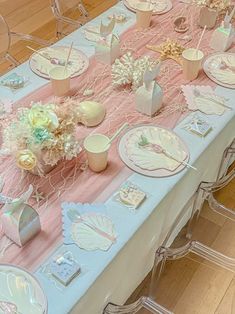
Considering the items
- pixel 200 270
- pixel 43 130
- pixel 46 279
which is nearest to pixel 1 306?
pixel 46 279

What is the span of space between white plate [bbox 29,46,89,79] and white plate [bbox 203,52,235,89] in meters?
0.53

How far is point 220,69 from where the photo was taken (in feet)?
6.22

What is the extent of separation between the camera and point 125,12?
7.22 ft

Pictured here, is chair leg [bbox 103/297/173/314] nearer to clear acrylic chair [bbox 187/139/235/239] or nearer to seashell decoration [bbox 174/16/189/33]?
clear acrylic chair [bbox 187/139/235/239]

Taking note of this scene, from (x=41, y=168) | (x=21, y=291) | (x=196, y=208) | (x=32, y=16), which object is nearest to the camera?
(x=21, y=291)

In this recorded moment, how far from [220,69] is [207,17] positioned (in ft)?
1.22

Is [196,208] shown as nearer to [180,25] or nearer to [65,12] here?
[180,25]

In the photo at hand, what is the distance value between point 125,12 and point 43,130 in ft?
3.68

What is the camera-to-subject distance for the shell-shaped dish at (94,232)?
123cm

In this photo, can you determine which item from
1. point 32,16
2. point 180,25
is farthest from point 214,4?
point 32,16

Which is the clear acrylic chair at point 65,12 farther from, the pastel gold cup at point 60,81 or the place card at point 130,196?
the place card at point 130,196

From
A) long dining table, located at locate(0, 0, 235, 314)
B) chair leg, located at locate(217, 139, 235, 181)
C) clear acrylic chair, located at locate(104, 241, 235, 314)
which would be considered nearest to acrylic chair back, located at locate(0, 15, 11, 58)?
long dining table, located at locate(0, 0, 235, 314)

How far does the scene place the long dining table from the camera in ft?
3.92

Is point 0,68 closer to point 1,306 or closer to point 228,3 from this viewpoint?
point 228,3
